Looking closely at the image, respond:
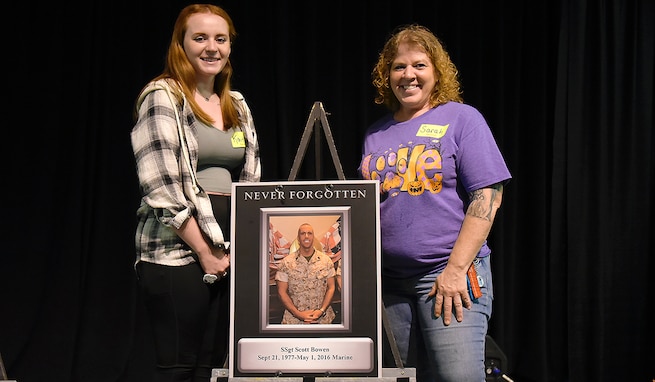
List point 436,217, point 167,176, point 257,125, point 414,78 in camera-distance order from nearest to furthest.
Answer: point 167,176 → point 436,217 → point 414,78 → point 257,125

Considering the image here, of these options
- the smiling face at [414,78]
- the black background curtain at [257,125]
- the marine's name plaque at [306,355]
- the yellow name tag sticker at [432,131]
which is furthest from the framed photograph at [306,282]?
the black background curtain at [257,125]

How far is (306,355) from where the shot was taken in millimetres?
1917

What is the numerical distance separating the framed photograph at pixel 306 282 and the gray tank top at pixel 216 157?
0.10 meters

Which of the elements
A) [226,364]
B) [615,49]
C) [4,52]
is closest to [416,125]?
[226,364]

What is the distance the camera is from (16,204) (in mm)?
3641

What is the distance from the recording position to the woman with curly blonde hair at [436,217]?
6.50ft

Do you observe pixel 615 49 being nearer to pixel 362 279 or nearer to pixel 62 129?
pixel 362 279

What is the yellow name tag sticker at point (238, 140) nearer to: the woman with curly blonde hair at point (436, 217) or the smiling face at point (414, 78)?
the woman with curly blonde hair at point (436, 217)

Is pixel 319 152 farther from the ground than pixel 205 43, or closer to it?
closer to it

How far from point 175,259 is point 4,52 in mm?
2267

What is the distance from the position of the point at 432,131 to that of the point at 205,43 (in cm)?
71

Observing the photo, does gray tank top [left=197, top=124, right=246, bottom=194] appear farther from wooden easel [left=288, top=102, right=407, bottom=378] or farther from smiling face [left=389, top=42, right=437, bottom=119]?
smiling face [left=389, top=42, right=437, bottom=119]

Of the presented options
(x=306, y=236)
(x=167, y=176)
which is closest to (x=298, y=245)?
(x=306, y=236)

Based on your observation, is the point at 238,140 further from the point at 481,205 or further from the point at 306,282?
the point at 481,205
